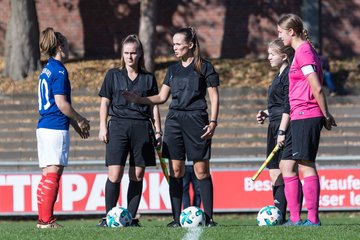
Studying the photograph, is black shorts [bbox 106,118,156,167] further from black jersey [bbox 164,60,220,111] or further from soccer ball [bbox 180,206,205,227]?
soccer ball [bbox 180,206,205,227]

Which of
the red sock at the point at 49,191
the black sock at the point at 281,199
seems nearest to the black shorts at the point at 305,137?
the black sock at the point at 281,199

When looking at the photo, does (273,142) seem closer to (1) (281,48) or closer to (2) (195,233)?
(1) (281,48)

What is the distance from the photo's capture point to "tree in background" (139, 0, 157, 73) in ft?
80.6

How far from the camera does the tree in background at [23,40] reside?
969 inches

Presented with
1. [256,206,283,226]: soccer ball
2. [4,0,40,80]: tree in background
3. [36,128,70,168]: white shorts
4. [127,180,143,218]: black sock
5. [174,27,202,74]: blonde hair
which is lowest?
[256,206,283,226]: soccer ball

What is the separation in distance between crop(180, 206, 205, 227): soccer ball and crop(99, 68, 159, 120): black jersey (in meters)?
1.13

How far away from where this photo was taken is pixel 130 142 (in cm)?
1047

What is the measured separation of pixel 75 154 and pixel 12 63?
502 centimetres

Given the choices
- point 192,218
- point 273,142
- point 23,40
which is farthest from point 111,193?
point 23,40

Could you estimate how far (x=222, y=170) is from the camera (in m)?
15.7

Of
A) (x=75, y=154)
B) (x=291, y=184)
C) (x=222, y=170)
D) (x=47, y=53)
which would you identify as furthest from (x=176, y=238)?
(x=75, y=154)

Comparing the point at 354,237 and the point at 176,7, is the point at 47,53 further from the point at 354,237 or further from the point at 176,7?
the point at 176,7

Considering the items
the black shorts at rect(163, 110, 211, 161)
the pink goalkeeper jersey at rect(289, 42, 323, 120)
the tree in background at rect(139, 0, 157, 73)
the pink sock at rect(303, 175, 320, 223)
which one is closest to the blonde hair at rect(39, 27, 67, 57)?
the black shorts at rect(163, 110, 211, 161)

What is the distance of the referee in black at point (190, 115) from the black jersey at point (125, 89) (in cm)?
19
